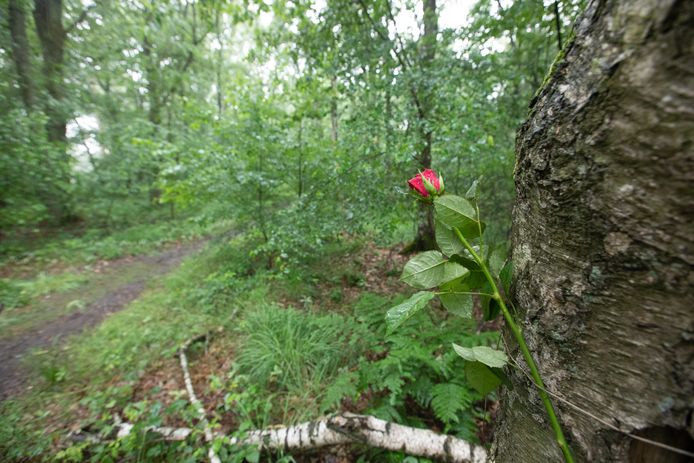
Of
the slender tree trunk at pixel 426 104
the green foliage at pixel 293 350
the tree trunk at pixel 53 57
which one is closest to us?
the green foliage at pixel 293 350

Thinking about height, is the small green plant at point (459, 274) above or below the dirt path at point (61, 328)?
above

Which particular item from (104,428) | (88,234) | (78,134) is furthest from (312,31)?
(88,234)

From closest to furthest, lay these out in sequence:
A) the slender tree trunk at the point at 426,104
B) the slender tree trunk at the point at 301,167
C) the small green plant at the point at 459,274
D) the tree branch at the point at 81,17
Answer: the small green plant at the point at 459,274
the slender tree trunk at the point at 426,104
the slender tree trunk at the point at 301,167
the tree branch at the point at 81,17

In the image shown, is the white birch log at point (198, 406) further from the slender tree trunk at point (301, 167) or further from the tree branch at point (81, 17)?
the tree branch at point (81, 17)

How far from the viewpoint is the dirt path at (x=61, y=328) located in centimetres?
291

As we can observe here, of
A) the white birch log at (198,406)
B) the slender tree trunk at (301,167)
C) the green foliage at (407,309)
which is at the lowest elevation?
the white birch log at (198,406)

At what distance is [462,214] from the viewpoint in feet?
2.02

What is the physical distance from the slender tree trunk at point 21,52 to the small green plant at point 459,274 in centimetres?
793

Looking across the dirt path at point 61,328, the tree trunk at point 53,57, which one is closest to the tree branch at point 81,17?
the tree trunk at point 53,57

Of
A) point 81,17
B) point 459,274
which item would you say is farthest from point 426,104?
point 81,17

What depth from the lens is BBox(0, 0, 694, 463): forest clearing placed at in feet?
1.39

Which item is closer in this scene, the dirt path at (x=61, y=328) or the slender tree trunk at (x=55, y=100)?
the dirt path at (x=61, y=328)

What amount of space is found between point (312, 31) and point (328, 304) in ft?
10.1

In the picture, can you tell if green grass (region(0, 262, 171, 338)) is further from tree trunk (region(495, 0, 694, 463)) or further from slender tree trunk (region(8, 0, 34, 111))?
tree trunk (region(495, 0, 694, 463))
